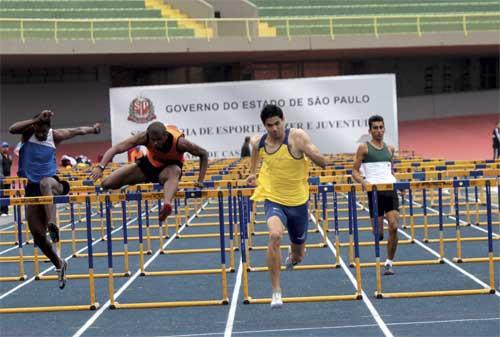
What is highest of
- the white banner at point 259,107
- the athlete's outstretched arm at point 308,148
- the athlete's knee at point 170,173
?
the white banner at point 259,107

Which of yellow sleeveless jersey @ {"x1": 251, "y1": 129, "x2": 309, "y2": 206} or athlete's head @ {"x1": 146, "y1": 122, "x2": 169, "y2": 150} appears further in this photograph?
athlete's head @ {"x1": 146, "y1": 122, "x2": 169, "y2": 150}

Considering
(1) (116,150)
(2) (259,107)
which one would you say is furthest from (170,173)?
(2) (259,107)

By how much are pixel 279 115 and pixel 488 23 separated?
109 ft

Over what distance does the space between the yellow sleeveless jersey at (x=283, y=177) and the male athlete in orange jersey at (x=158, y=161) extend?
2.89 feet

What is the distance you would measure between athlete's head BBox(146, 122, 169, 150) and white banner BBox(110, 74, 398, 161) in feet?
45.9

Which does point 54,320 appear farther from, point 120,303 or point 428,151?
point 428,151

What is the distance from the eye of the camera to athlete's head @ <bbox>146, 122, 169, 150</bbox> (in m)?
8.45

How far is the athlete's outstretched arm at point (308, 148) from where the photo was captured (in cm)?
764

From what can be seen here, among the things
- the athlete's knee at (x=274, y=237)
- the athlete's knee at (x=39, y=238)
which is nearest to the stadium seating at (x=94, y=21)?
the athlete's knee at (x=39, y=238)

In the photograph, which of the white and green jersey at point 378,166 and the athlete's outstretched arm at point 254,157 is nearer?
the athlete's outstretched arm at point 254,157

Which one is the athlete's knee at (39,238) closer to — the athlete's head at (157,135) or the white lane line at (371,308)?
the athlete's head at (157,135)

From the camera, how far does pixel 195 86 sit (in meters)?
22.6

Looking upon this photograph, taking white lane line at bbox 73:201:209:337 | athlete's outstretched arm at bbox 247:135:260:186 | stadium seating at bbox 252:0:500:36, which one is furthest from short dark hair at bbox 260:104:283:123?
stadium seating at bbox 252:0:500:36

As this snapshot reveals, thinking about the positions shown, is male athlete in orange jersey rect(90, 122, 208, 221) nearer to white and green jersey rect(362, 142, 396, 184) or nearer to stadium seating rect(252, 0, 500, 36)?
white and green jersey rect(362, 142, 396, 184)
